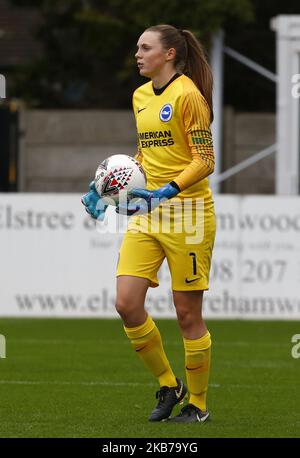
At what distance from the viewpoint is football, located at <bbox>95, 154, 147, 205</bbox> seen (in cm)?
802

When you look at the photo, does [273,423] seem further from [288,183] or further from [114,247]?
[288,183]

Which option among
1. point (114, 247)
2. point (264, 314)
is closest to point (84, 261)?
point (114, 247)

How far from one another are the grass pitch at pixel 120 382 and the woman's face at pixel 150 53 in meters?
2.06

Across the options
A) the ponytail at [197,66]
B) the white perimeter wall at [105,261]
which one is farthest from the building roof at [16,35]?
the ponytail at [197,66]

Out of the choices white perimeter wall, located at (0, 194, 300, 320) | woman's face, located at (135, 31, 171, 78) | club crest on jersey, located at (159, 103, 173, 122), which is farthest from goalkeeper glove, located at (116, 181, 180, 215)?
white perimeter wall, located at (0, 194, 300, 320)

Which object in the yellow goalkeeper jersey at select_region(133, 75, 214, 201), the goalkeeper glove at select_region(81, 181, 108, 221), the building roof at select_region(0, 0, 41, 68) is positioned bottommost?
the goalkeeper glove at select_region(81, 181, 108, 221)

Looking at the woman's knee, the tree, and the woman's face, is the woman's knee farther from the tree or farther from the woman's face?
the tree

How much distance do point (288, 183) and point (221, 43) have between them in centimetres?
293

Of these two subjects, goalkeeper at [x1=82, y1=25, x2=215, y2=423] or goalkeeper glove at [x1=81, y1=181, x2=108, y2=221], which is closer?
goalkeeper at [x1=82, y1=25, x2=215, y2=423]

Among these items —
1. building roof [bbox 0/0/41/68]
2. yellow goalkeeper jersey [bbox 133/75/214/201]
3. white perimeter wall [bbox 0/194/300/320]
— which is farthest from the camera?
building roof [bbox 0/0/41/68]

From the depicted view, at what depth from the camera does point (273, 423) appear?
Result: 8.15m

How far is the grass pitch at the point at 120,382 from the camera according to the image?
312 inches

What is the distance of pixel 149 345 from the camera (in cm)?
824
